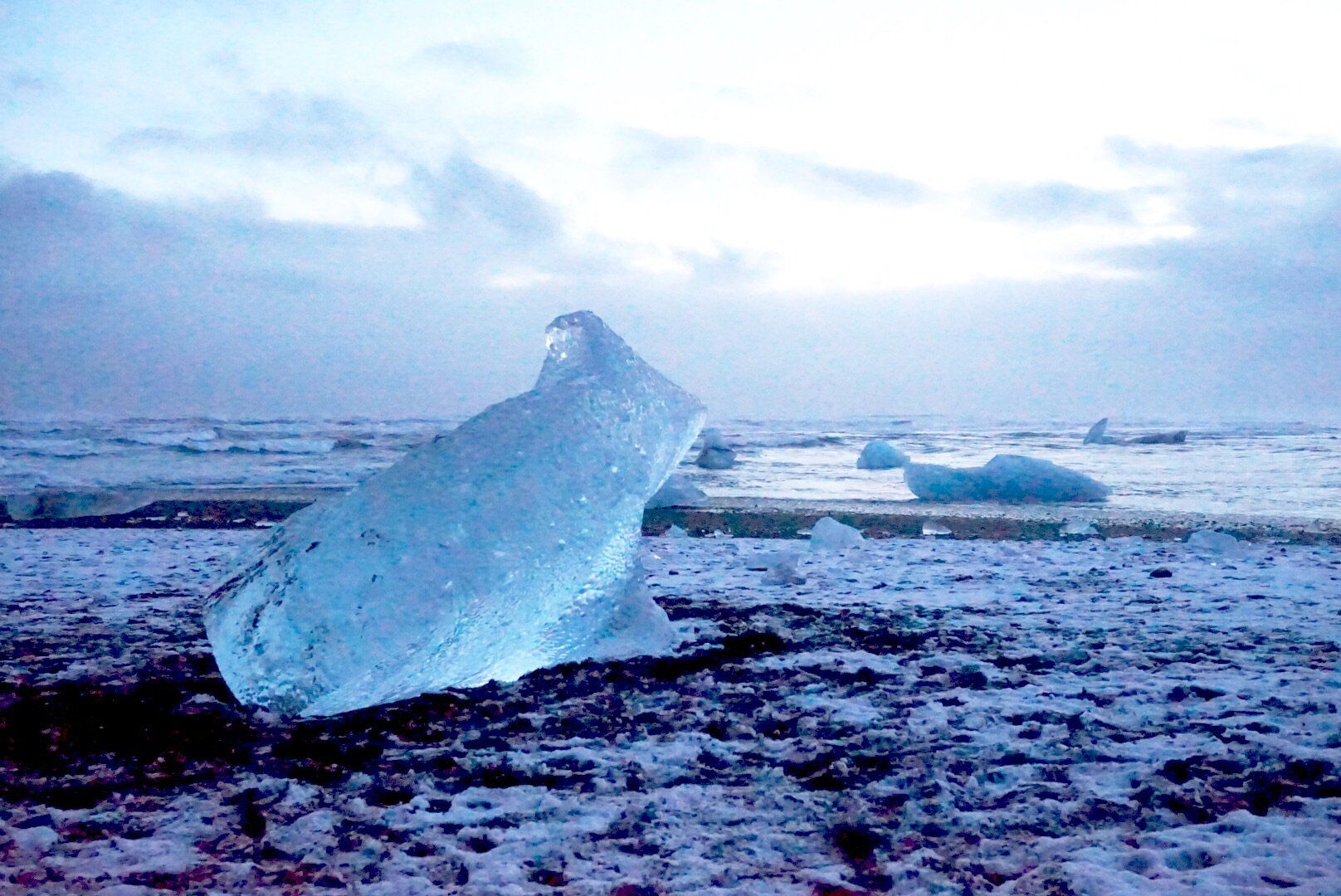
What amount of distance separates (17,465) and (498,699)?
50.2ft

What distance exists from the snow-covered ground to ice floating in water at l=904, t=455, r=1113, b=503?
5.52 m

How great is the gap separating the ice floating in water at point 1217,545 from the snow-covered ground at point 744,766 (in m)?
1.56

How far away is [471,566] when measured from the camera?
2.37 metres

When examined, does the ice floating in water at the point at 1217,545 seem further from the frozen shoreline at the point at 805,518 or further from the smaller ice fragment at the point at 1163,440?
the smaller ice fragment at the point at 1163,440

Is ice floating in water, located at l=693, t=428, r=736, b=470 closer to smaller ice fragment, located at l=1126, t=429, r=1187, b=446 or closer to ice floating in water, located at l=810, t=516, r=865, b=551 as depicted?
ice floating in water, located at l=810, t=516, r=865, b=551

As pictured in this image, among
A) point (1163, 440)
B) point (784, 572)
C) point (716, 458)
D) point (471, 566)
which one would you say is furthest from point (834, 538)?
point (1163, 440)

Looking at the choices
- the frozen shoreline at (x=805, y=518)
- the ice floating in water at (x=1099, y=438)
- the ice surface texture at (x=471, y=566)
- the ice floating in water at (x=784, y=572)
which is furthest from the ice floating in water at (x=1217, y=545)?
the ice floating in water at (x=1099, y=438)

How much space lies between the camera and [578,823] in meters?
1.69

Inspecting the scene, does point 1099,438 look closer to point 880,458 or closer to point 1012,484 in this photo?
point 880,458

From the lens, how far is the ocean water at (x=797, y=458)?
9.74 meters

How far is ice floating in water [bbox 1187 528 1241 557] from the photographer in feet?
16.0

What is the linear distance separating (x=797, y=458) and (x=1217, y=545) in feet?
39.1

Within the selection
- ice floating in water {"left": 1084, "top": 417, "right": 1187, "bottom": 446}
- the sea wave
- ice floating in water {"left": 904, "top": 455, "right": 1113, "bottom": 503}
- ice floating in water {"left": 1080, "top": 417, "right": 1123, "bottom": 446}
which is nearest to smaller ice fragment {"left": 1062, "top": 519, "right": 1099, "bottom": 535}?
ice floating in water {"left": 904, "top": 455, "right": 1113, "bottom": 503}

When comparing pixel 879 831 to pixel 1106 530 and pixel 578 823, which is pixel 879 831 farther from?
pixel 1106 530
